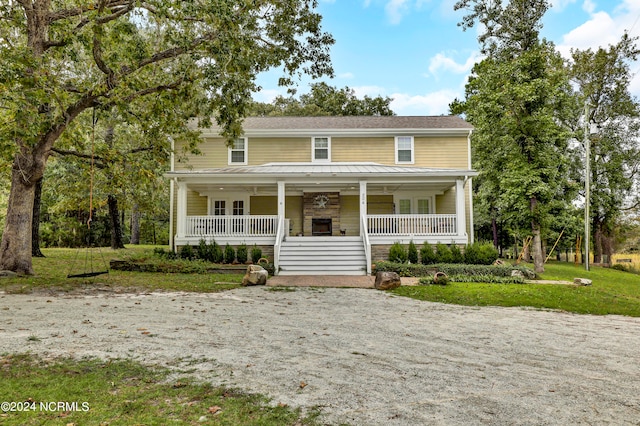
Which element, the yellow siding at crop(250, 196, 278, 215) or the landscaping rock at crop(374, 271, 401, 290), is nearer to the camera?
the landscaping rock at crop(374, 271, 401, 290)

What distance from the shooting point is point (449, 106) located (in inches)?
1347

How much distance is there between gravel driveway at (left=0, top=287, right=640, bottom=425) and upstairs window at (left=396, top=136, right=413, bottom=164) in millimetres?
10686

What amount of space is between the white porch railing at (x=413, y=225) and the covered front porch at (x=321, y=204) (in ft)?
0.12

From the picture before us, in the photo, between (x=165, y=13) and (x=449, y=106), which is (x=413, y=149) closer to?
(x=165, y=13)

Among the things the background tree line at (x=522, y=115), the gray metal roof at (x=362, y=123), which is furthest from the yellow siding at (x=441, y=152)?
the background tree line at (x=522, y=115)

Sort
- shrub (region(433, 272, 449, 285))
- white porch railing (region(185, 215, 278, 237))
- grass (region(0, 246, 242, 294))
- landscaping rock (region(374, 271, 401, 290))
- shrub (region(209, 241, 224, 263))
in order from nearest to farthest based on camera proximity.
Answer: grass (region(0, 246, 242, 294)), landscaping rock (region(374, 271, 401, 290)), shrub (region(433, 272, 449, 285)), shrub (region(209, 241, 224, 263)), white porch railing (region(185, 215, 278, 237))

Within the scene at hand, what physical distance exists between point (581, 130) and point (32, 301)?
27.7 meters

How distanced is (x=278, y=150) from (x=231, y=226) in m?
4.84

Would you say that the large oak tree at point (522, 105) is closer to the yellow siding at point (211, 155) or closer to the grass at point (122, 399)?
the yellow siding at point (211, 155)

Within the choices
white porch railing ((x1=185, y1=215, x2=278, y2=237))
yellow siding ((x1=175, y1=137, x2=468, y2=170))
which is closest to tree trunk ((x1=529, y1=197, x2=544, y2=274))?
yellow siding ((x1=175, y1=137, x2=468, y2=170))

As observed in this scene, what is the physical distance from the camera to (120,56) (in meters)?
10.3

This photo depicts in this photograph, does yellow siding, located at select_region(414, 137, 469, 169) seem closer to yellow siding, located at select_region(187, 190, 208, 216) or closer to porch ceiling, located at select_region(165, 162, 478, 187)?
porch ceiling, located at select_region(165, 162, 478, 187)

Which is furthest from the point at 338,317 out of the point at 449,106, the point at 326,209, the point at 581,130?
the point at 449,106

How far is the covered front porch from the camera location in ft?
46.5
